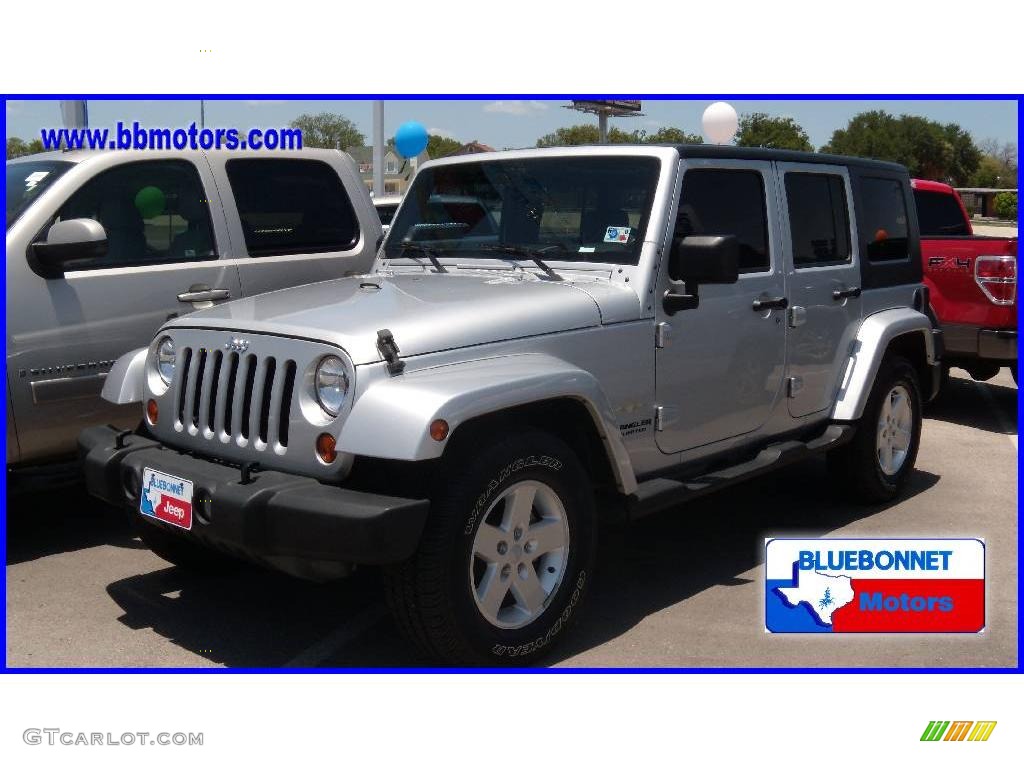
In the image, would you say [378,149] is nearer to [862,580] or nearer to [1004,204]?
[862,580]

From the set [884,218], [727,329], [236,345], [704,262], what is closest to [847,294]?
[884,218]

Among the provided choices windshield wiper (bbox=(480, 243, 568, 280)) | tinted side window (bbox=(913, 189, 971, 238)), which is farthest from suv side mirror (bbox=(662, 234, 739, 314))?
tinted side window (bbox=(913, 189, 971, 238))

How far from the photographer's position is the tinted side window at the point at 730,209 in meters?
4.66

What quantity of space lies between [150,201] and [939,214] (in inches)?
299

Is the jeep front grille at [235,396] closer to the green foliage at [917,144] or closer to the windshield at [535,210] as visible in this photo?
the windshield at [535,210]

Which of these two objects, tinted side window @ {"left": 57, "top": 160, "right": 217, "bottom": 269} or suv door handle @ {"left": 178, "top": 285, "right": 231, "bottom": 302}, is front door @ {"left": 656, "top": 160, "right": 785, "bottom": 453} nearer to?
suv door handle @ {"left": 178, "top": 285, "right": 231, "bottom": 302}

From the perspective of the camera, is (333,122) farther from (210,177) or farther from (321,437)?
(321,437)

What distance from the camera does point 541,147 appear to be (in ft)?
16.4

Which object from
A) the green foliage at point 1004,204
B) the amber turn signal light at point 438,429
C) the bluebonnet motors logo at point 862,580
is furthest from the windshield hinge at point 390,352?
the green foliage at point 1004,204

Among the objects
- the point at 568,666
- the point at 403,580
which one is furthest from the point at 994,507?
the point at 403,580

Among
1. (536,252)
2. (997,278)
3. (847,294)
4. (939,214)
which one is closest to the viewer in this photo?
(536,252)

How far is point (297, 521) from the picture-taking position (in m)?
3.34

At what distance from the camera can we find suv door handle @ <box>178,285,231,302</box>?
5457 mm

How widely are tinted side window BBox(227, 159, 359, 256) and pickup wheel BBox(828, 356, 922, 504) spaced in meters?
3.09
